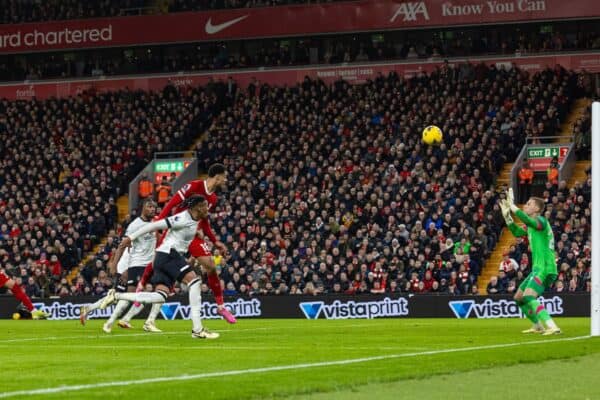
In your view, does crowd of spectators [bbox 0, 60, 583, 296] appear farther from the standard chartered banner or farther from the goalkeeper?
the goalkeeper

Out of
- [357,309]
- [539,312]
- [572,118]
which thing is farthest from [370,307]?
[539,312]

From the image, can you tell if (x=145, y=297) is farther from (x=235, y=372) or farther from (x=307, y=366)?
(x=235, y=372)

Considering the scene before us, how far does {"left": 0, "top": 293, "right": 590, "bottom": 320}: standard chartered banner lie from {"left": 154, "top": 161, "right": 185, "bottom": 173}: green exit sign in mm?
11202

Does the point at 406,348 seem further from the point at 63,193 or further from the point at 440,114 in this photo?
the point at 63,193

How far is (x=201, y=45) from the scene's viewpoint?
2179 inches

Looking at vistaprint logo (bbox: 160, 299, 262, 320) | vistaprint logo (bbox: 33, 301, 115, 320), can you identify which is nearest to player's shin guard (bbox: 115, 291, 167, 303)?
vistaprint logo (bbox: 160, 299, 262, 320)

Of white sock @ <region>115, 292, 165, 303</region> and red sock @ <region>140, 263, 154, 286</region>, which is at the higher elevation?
red sock @ <region>140, 263, 154, 286</region>

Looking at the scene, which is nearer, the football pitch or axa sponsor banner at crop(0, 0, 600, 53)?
the football pitch

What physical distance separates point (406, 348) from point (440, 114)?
28348 mm

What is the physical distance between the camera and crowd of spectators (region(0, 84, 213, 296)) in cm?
4188

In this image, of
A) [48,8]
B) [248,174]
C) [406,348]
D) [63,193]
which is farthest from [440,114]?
[406,348]

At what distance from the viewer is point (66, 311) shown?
3684 cm

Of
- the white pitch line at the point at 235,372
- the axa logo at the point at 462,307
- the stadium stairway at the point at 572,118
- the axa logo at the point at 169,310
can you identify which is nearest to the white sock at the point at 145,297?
the white pitch line at the point at 235,372

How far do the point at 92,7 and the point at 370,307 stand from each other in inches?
1108
